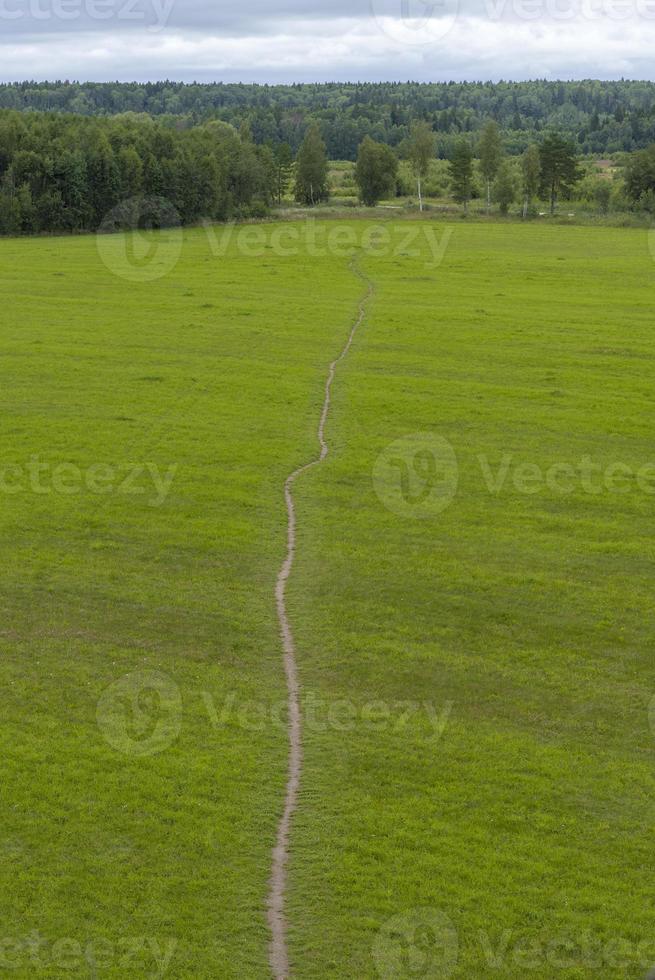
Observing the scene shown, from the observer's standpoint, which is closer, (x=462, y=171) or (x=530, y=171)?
(x=530, y=171)

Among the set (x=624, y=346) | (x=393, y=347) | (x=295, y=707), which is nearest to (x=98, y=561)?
(x=295, y=707)

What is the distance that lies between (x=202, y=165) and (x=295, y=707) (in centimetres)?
11688

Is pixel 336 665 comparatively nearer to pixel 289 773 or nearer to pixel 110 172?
pixel 289 773

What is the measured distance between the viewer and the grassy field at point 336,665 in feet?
53.4

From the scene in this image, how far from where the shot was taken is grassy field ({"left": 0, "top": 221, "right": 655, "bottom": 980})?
53.4 feet

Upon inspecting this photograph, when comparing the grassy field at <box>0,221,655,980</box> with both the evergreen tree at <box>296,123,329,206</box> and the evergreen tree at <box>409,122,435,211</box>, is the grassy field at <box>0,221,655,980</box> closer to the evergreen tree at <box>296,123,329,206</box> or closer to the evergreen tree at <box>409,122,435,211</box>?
the evergreen tree at <box>409,122,435,211</box>

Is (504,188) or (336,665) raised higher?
(504,188)

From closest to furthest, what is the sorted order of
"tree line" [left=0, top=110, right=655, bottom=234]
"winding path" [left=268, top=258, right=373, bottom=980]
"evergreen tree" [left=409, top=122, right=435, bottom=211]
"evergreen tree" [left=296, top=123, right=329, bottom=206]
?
"winding path" [left=268, top=258, right=373, bottom=980] < "tree line" [left=0, top=110, right=655, bottom=234] < "evergreen tree" [left=409, top=122, right=435, bottom=211] < "evergreen tree" [left=296, top=123, right=329, bottom=206]

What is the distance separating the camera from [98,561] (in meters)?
29.3

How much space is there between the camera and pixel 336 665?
23703mm

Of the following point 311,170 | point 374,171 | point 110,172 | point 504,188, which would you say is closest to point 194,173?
point 110,172

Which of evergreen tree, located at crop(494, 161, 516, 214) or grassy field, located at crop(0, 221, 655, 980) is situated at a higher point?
evergreen tree, located at crop(494, 161, 516, 214)

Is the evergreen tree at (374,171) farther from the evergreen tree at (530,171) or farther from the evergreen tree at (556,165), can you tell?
the evergreen tree at (556,165)

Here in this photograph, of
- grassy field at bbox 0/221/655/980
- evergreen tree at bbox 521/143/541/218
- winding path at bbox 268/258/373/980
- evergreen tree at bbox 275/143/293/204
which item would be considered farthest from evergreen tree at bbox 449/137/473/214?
winding path at bbox 268/258/373/980
